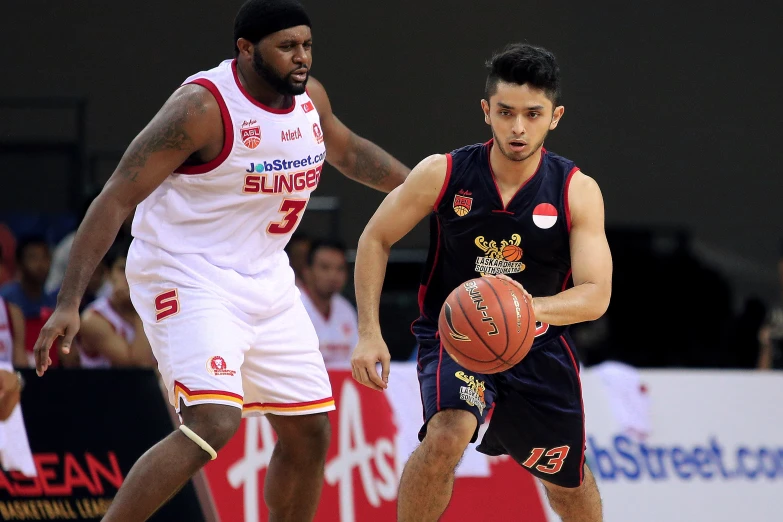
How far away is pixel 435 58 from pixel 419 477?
24.9ft

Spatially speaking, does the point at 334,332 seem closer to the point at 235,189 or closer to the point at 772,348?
the point at 772,348

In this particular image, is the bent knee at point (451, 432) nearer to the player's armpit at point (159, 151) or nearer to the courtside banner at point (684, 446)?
the player's armpit at point (159, 151)

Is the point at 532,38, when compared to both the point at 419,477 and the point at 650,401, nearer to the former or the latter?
the point at 650,401

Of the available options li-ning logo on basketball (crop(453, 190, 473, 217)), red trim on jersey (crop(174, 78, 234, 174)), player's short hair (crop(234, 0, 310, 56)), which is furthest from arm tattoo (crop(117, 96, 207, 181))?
li-ning logo on basketball (crop(453, 190, 473, 217))

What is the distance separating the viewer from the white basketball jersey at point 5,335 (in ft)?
23.5

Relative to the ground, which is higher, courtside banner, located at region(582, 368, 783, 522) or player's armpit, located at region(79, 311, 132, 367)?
player's armpit, located at region(79, 311, 132, 367)

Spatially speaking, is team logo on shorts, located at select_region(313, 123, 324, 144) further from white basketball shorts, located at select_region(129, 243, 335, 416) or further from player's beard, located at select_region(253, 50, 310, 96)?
white basketball shorts, located at select_region(129, 243, 335, 416)

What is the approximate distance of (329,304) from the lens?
8562mm

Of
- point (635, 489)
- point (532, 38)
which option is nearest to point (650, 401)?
point (635, 489)

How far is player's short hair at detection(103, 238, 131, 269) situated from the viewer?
762 cm

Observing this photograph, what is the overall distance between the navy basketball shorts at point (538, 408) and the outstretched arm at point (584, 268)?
0.39m

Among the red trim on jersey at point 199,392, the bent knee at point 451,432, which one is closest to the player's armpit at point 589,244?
the bent knee at point 451,432

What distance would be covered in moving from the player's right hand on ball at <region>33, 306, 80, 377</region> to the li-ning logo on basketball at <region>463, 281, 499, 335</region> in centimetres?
145

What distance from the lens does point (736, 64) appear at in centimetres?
1180
